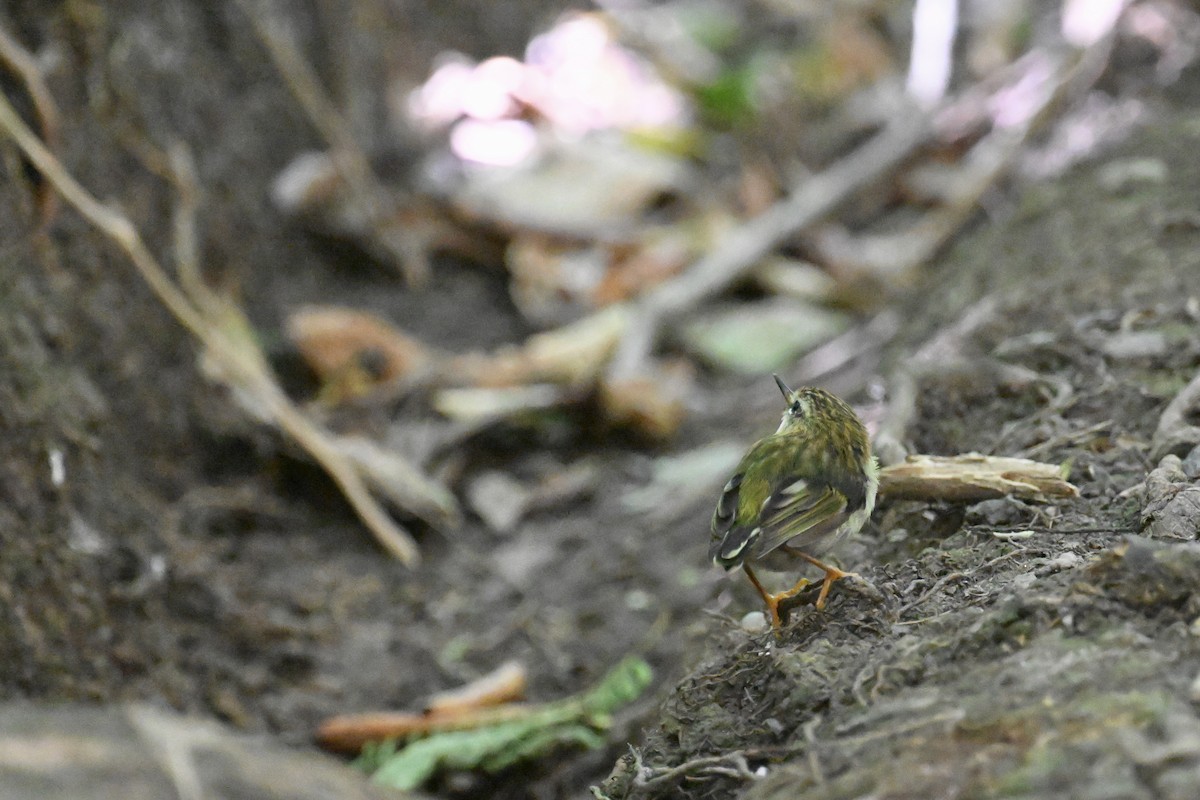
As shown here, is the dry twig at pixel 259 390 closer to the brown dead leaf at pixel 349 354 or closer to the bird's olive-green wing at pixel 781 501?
the brown dead leaf at pixel 349 354

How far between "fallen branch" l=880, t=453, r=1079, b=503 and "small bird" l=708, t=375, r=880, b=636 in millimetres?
147

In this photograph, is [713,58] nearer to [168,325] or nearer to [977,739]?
[168,325]

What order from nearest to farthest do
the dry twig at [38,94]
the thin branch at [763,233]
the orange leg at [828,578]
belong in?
the orange leg at [828,578] → the dry twig at [38,94] → the thin branch at [763,233]

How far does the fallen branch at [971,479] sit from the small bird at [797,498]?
15 centimetres

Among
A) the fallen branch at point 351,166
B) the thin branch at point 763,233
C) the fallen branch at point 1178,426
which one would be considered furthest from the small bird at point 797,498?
the fallen branch at point 351,166

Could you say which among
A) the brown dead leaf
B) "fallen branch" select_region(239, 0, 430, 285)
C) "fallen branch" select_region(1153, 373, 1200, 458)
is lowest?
"fallen branch" select_region(1153, 373, 1200, 458)

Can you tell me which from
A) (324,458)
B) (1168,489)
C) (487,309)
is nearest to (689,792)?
(1168,489)

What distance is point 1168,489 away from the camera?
2.63 meters

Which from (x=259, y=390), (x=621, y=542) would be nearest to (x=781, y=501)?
(x=621, y=542)

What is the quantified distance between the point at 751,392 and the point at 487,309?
1.85 metres

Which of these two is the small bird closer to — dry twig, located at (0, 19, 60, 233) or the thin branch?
dry twig, located at (0, 19, 60, 233)

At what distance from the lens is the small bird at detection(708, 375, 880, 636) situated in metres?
2.68

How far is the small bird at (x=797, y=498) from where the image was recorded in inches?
105

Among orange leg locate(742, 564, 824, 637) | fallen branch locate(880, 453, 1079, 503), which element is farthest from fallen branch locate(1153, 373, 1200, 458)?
orange leg locate(742, 564, 824, 637)
